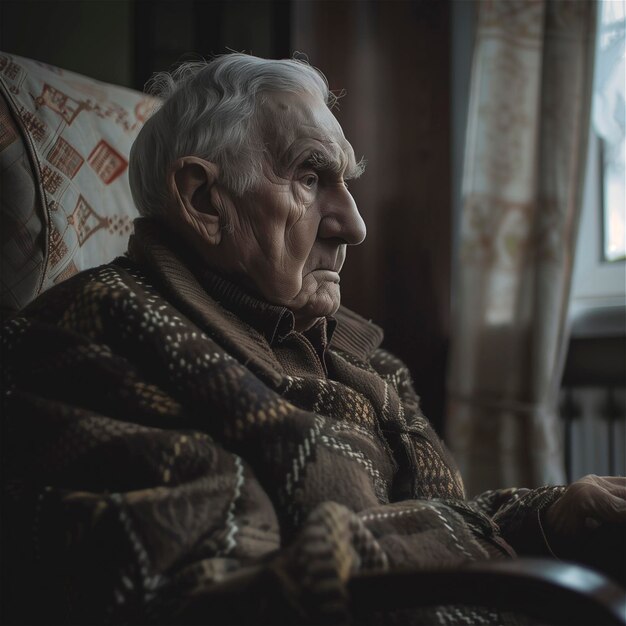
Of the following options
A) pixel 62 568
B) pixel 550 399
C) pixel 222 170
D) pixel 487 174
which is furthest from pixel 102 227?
pixel 550 399

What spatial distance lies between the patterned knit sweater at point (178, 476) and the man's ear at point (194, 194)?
73 mm

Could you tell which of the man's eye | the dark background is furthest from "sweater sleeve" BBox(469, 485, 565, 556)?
the dark background

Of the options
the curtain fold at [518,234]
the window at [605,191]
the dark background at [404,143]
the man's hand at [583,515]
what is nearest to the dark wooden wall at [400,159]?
the dark background at [404,143]

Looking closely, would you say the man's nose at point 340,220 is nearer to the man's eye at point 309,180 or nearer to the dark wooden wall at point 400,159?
the man's eye at point 309,180

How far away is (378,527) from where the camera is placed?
0.89m

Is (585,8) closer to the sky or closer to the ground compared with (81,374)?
closer to the sky

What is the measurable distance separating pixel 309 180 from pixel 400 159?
1.23 m

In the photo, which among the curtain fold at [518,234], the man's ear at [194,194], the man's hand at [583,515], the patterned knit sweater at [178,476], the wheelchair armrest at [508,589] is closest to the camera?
the wheelchair armrest at [508,589]

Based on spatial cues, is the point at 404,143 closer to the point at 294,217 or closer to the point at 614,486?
the point at 294,217

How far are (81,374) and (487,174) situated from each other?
4.88 feet

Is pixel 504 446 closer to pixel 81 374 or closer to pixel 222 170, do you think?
pixel 222 170

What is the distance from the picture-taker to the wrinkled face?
1195mm

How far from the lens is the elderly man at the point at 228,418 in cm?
82

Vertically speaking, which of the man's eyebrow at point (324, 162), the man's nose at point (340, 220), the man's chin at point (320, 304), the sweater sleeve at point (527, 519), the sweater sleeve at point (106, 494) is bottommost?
the sweater sleeve at point (527, 519)
